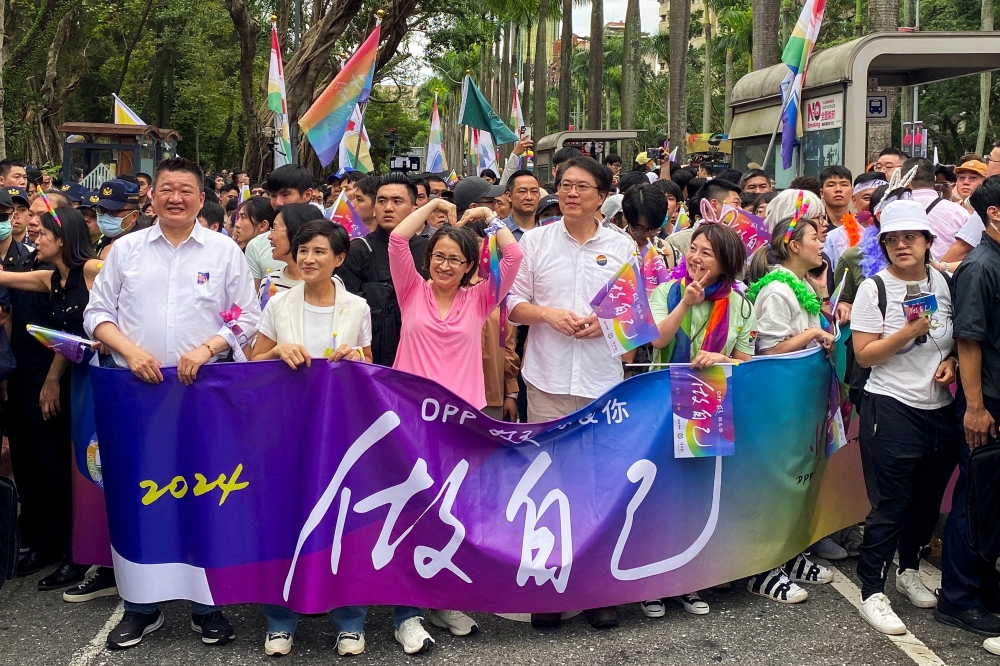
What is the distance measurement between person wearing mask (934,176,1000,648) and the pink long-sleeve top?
1.98 m

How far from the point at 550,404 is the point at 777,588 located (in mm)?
1378

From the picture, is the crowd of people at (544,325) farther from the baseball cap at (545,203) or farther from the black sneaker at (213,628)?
the baseball cap at (545,203)

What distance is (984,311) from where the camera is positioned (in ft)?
14.7

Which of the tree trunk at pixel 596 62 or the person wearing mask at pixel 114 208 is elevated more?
the tree trunk at pixel 596 62

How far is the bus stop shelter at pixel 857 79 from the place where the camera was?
417 inches

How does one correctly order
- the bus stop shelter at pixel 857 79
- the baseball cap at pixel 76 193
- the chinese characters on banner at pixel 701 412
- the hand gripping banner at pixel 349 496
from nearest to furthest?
the hand gripping banner at pixel 349 496 → the chinese characters on banner at pixel 701 412 → the baseball cap at pixel 76 193 → the bus stop shelter at pixel 857 79

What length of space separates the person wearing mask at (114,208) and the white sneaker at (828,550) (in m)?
4.44

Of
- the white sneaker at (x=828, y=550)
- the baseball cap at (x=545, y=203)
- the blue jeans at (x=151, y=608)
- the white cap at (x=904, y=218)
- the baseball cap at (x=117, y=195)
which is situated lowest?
the white sneaker at (x=828, y=550)

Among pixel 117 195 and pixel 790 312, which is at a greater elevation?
pixel 117 195

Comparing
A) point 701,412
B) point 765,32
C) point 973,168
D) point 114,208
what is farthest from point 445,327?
point 765,32

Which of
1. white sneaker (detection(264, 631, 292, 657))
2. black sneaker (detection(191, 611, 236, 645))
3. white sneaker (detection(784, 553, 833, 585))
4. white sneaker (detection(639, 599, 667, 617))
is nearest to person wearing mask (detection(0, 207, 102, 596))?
black sneaker (detection(191, 611, 236, 645))

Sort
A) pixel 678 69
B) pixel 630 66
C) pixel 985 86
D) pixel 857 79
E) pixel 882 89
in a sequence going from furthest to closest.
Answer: pixel 985 86, pixel 630 66, pixel 678 69, pixel 882 89, pixel 857 79

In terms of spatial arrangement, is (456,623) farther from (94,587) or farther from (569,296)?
(94,587)

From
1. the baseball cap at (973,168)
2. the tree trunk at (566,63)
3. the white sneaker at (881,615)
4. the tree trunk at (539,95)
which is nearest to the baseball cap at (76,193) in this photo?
the white sneaker at (881,615)
